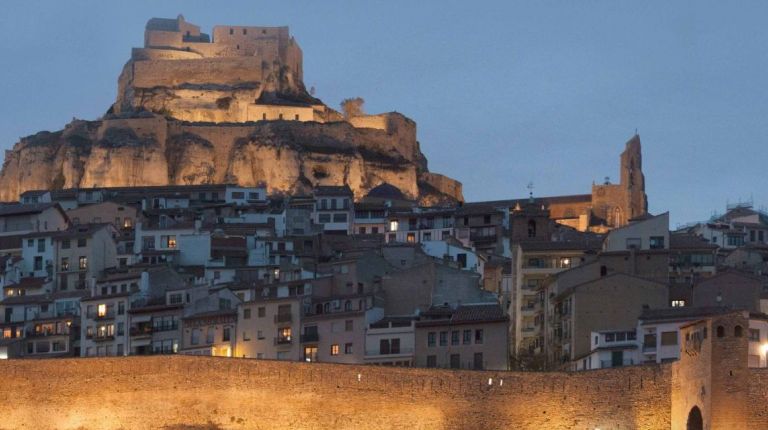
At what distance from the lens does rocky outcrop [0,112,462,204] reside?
118875mm

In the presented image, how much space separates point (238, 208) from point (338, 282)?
24.4m

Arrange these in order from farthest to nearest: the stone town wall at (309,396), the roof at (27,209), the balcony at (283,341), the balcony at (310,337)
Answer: the roof at (27,209) < the balcony at (283,341) < the balcony at (310,337) < the stone town wall at (309,396)

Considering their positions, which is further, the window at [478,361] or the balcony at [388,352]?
the balcony at [388,352]

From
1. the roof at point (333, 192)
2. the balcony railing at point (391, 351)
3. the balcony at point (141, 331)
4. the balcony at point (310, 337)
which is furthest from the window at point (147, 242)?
the balcony railing at point (391, 351)

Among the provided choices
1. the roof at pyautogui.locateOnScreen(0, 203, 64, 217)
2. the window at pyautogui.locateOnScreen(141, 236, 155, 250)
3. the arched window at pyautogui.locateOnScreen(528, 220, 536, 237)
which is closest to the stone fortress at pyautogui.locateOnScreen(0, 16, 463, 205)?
the roof at pyautogui.locateOnScreen(0, 203, 64, 217)

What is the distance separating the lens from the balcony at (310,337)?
63.8 m

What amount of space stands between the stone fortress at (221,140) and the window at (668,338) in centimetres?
6087

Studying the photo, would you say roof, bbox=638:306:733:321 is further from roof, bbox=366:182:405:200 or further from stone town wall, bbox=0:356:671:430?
roof, bbox=366:182:405:200

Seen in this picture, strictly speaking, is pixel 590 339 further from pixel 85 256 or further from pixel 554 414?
pixel 85 256

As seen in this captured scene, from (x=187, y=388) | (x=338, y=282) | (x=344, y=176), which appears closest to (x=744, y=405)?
(x=187, y=388)

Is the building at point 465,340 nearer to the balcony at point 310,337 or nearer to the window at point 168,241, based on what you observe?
the balcony at point 310,337

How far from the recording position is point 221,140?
403 feet

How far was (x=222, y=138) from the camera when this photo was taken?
122750 mm

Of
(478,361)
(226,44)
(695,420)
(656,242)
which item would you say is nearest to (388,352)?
(478,361)
